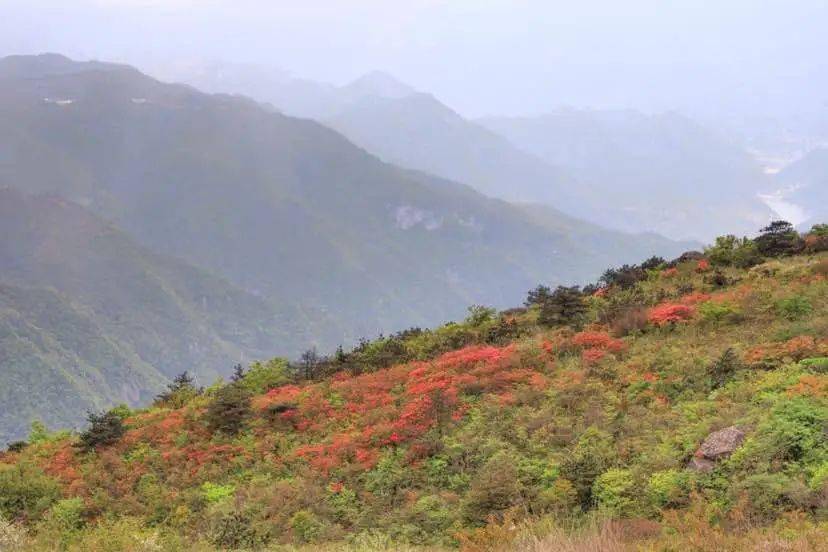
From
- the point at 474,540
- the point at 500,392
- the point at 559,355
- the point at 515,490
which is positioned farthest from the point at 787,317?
the point at 474,540

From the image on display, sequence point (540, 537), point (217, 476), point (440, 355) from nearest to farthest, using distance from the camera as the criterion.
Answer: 1. point (540, 537)
2. point (217, 476)
3. point (440, 355)

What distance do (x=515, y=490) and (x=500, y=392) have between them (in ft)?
19.2

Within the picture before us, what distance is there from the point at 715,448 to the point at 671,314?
8645 millimetres

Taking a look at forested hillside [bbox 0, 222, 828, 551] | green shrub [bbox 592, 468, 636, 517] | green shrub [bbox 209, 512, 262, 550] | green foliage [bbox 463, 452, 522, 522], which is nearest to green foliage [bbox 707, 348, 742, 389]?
forested hillside [bbox 0, 222, 828, 551]

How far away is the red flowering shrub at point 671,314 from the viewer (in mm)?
18062

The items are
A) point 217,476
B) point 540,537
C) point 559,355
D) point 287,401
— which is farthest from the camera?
point 287,401

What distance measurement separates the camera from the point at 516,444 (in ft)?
43.6

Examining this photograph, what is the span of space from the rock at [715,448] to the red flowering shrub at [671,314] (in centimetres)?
781

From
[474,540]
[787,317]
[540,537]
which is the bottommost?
[474,540]

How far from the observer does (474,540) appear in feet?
29.6

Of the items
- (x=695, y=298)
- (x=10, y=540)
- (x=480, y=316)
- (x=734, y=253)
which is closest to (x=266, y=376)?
(x=480, y=316)

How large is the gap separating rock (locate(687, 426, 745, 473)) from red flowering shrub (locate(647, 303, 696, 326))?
7806 millimetres

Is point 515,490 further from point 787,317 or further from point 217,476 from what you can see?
point 787,317

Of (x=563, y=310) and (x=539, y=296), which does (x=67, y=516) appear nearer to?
(x=563, y=310)
